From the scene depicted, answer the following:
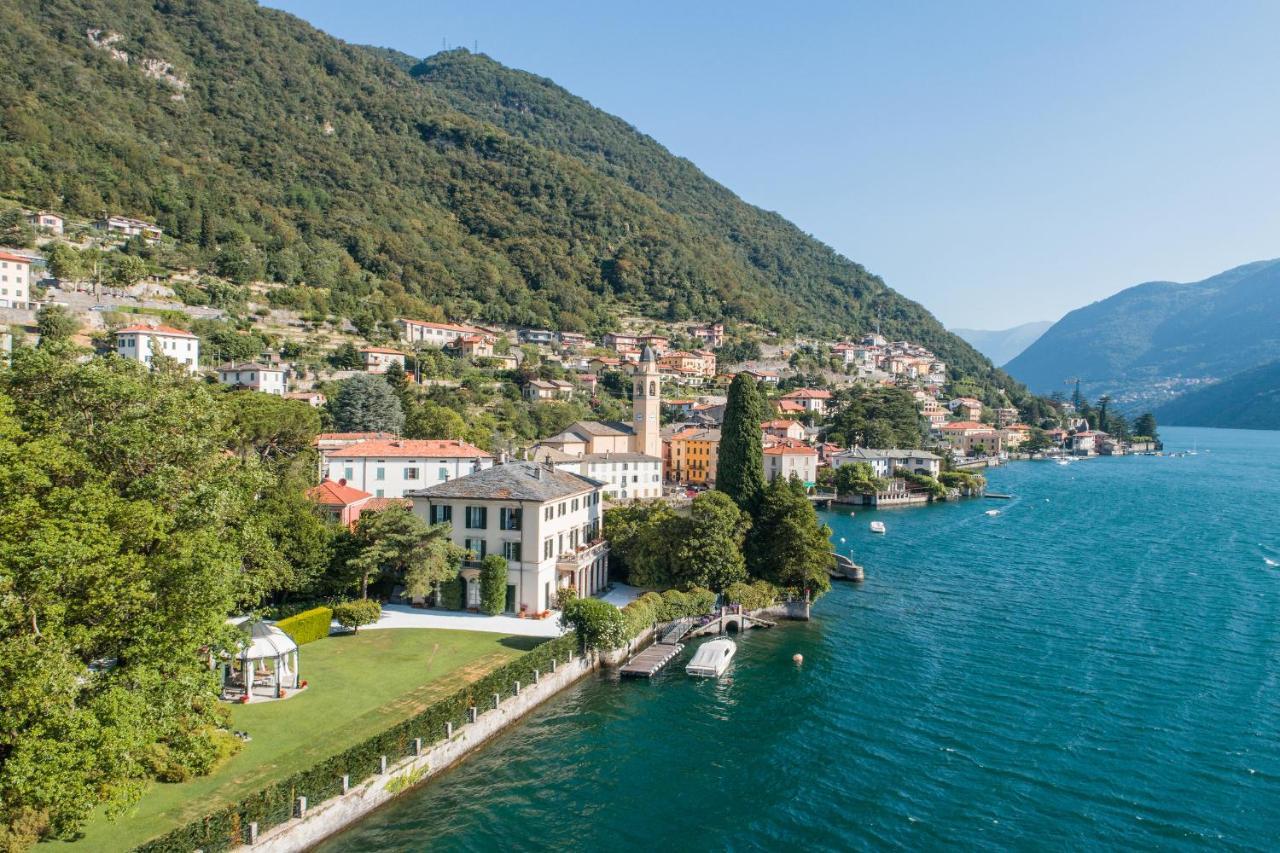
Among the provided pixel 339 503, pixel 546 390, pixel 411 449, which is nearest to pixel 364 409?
pixel 411 449

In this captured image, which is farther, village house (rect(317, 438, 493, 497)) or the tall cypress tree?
village house (rect(317, 438, 493, 497))

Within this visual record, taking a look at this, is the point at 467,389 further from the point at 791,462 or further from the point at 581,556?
the point at 581,556

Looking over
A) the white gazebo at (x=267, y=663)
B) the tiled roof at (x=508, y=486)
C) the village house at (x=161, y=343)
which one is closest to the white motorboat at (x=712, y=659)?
the tiled roof at (x=508, y=486)

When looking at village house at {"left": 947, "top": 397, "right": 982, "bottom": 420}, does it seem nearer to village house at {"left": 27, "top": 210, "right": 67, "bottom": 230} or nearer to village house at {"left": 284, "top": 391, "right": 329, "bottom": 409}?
village house at {"left": 284, "top": 391, "right": 329, "bottom": 409}

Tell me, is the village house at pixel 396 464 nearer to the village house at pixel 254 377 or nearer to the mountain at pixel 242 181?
the village house at pixel 254 377

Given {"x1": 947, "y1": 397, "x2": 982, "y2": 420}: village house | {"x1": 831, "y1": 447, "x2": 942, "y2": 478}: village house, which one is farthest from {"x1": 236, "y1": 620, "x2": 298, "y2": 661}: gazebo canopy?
{"x1": 947, "y1": 397, "x2": 982, "y2": 420}: village house

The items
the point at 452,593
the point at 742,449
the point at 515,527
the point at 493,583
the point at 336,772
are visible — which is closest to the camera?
the point at 336,772
